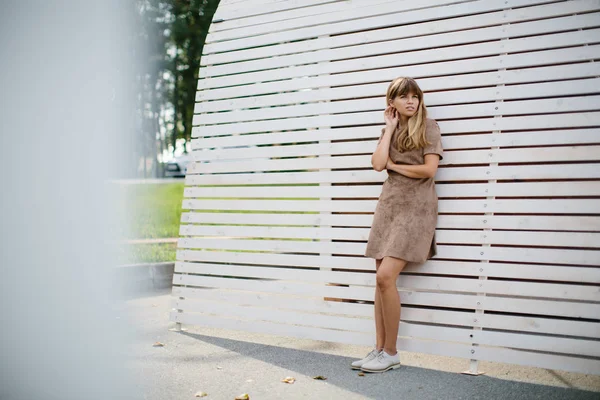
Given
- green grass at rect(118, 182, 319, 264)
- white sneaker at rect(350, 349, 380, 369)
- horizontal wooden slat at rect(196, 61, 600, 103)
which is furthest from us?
green grass at rect(118, 182, 319, 264)

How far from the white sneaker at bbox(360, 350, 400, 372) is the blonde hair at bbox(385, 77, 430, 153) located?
1.55 metres

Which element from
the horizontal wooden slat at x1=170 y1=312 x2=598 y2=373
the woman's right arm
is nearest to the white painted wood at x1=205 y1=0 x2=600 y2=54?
the woman's right arm

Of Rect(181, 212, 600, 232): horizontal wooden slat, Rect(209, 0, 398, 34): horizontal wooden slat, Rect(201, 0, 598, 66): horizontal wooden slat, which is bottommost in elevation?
Rect(181, 212, 600, 232): horizontal wooden slat

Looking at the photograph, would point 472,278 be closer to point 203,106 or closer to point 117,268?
point 203,106

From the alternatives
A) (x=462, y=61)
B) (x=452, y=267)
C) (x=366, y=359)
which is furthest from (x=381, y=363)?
(x=462, y=61)

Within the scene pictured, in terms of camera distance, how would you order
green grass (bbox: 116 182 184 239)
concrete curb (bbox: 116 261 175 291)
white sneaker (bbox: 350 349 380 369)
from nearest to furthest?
white sneaker (bbox: 350 349 380 369), concrete curb (bbox: 116 261 175 291), green grass (bbox: 116 182 184 239)

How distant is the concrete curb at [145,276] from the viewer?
8008mm

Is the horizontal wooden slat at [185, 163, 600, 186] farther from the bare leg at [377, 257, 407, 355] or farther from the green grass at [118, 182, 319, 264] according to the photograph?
the bare leg at [377, 257, 407, 355]

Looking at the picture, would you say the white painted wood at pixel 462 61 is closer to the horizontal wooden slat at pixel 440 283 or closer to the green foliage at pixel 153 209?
the horizontal wooden slat at pixel 440 283

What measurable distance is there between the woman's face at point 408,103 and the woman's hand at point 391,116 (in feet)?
0.30

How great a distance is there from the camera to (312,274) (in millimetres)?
5277

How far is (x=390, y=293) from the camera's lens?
14.6ft

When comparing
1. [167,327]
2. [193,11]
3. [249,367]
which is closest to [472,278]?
[249,367]

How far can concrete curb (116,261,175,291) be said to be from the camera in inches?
315
